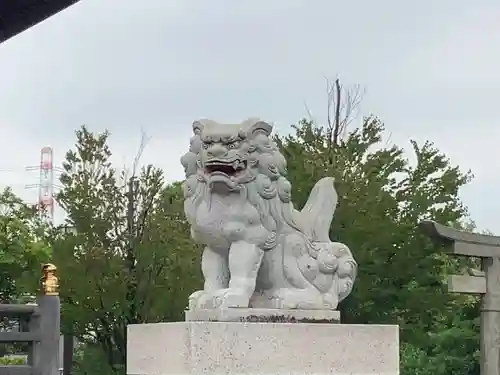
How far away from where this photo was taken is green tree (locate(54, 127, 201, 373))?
11359 millimetres

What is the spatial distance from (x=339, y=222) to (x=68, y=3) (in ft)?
27.9

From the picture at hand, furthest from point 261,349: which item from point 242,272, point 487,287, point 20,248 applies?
point 20,248

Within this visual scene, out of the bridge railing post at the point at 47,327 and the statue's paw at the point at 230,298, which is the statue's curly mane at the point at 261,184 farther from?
the bridge railing post at the point at 47,327

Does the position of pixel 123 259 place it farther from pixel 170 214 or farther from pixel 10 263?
pixel 10 263

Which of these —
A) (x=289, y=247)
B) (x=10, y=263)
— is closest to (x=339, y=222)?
(x=289, y=247)

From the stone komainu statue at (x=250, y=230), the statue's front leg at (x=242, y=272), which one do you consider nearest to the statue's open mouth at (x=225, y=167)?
the stone komainu statue at (x=250, y=230)

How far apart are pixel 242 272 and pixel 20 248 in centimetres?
1124

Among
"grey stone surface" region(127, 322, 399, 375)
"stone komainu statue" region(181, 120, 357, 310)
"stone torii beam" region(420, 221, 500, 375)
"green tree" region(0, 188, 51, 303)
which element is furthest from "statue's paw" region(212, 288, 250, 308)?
"green tree" region(0, 188, 51, 303)

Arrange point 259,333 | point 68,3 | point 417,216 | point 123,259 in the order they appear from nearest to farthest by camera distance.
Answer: point 68,3
point 259,333
point 417,216
point 123,259

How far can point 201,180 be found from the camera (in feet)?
16.9

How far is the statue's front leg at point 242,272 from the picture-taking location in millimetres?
4953

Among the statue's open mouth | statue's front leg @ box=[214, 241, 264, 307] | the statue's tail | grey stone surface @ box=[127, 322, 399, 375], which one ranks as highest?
the statue's open mouth

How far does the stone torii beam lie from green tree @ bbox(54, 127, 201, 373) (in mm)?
3677

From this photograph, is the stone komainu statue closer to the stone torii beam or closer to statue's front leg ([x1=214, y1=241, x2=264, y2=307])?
statue's front leg ([x1=214, y1=241, x2=264, y2=307])
